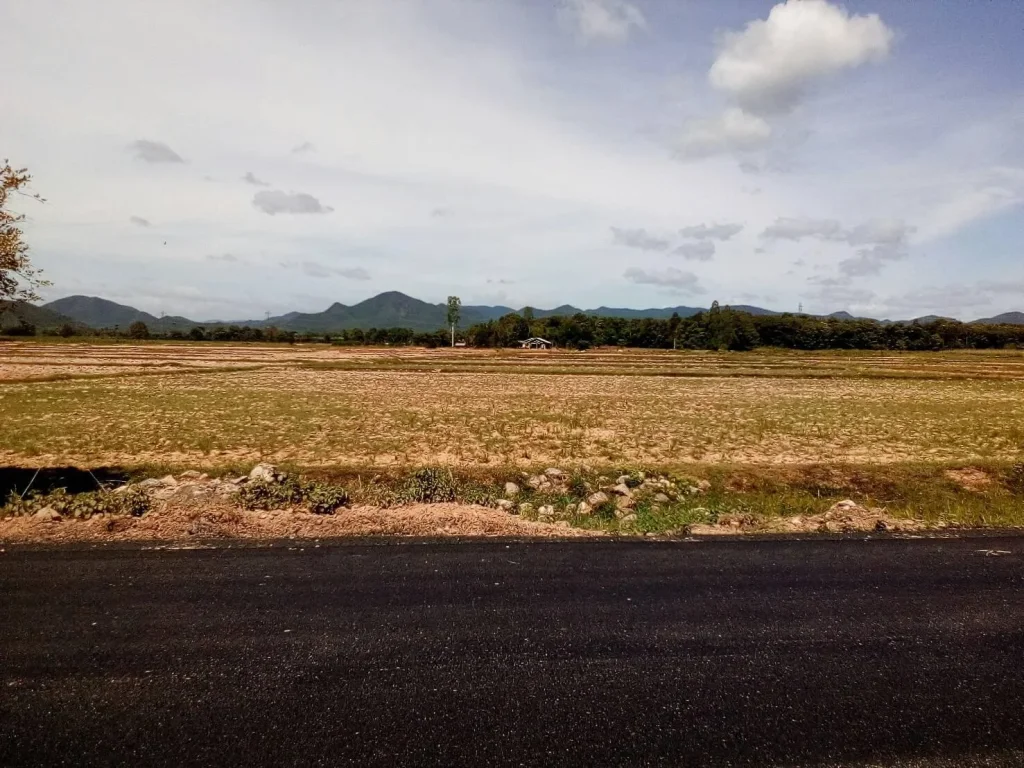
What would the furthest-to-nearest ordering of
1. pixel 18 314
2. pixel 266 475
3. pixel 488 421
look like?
pixel 488 421, pixel 266 475, pixel 18 314

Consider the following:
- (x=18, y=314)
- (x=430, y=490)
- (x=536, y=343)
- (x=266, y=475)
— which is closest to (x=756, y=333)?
(x=536, y=343)

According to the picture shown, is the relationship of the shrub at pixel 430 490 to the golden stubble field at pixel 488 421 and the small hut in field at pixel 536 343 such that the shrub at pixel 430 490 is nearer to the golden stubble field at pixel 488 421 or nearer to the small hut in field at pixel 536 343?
the golden stubble field at pixel 488 421

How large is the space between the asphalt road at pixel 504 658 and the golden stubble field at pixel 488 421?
1105 centimetres

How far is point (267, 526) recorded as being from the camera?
29.5ft

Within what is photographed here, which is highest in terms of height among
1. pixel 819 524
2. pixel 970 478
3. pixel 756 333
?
pixel 756 333

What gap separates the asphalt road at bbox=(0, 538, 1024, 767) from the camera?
14.0ft

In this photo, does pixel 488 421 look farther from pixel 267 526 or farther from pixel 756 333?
pixel 756 333

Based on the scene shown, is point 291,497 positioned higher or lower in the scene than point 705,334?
lower

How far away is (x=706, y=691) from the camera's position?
4.90 meters

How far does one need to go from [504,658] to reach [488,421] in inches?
920

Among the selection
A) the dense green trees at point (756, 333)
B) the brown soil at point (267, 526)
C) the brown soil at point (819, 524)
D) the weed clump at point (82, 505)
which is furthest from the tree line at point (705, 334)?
the brown soil at point (267, 526)

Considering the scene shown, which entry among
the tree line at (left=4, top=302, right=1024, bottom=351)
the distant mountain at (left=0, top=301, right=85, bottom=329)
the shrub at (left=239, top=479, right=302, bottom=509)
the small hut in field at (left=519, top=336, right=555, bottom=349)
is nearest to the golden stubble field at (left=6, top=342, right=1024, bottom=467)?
the shrub at (left=239, top=479, right=302, bottom=509)

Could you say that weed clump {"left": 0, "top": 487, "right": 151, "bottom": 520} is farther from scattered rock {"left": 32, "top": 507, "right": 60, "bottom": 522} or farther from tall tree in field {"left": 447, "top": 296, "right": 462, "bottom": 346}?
tall tree in field {"left": 447, "top": 296, "right": 462, "bottom": 346}

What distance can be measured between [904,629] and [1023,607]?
1.78 metres
